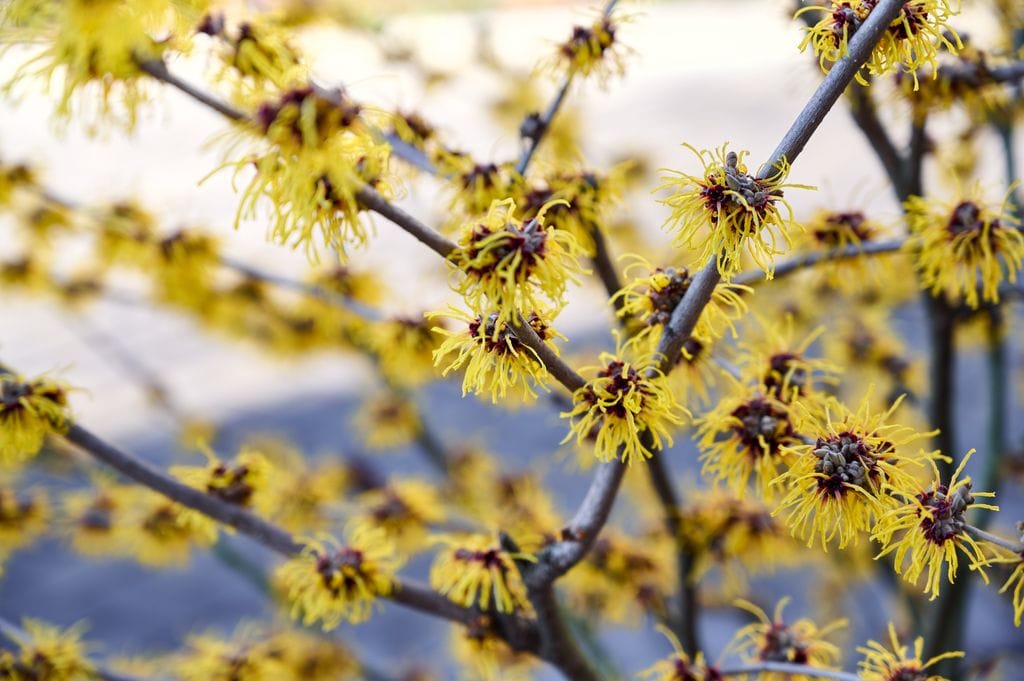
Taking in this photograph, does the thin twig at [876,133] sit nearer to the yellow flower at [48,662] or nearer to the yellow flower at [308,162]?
the yellow flower at [308,162]

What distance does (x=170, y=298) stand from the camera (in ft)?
3.53

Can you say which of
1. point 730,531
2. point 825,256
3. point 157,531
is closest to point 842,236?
point 825,256

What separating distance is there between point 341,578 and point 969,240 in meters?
0.44

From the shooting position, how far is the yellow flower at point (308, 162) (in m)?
0.38

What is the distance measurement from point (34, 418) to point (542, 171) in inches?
14.0

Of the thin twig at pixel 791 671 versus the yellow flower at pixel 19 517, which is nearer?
the thin twig at pixel 791 671

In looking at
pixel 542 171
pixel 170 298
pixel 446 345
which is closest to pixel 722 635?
pixel 170 298

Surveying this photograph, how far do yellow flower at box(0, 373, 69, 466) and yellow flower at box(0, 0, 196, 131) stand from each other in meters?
0.16

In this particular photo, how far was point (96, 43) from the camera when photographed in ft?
1.32

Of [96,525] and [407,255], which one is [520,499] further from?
[407,255]

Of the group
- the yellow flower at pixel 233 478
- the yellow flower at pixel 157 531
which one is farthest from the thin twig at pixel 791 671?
the yellow flower at pixel 157 531

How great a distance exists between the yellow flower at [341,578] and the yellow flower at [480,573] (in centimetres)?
3

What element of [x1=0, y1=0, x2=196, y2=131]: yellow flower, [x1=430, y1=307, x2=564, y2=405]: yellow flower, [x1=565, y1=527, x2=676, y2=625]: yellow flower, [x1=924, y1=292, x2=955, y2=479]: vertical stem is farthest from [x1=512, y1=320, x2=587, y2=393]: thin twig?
[x1=924, y1=292, x2=955, y2=479]: vertical stem

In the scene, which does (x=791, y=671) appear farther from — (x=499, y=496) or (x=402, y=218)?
(x=499, y=496)
